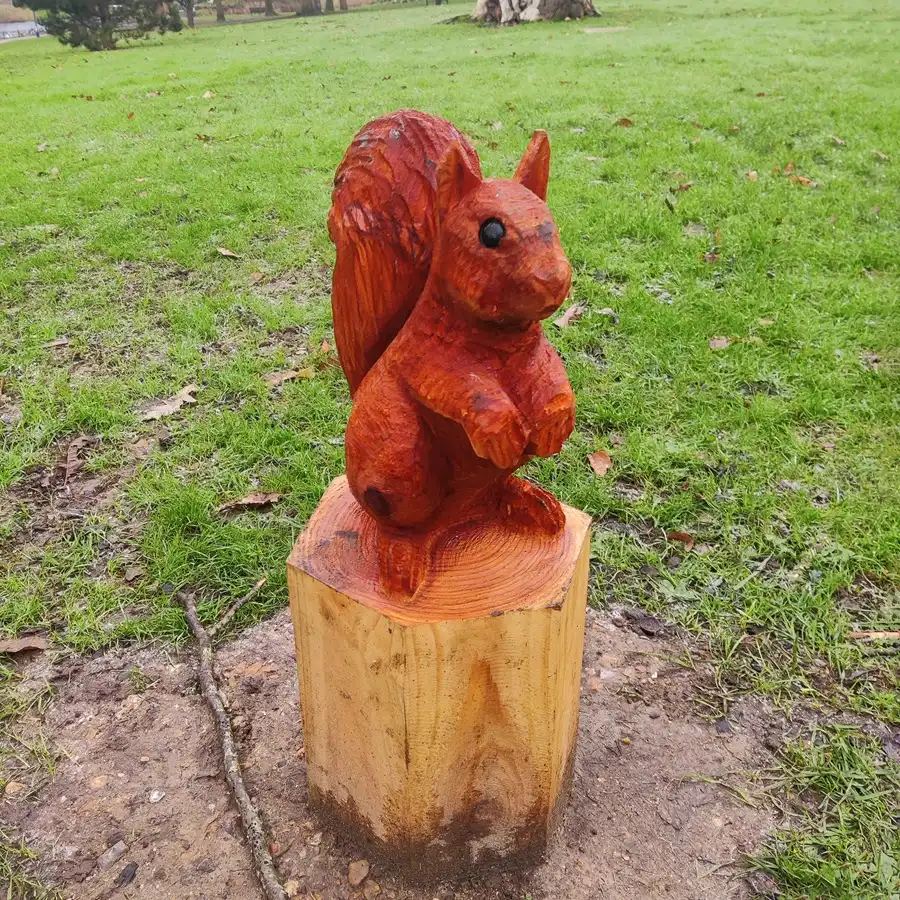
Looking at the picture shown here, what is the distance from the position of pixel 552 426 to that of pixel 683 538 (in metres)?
1.53

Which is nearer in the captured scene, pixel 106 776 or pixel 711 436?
pixel 106 776

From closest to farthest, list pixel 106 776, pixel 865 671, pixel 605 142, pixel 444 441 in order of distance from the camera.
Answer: pixel 444 441 < pixel 106 776 < pixel 865 671 < pixel 605 142

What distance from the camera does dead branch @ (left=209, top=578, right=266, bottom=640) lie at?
99.1 inches

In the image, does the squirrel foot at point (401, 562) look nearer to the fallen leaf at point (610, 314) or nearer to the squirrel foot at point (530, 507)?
the squirrel foot at point (530, 507)

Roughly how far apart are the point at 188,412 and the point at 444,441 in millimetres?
2370

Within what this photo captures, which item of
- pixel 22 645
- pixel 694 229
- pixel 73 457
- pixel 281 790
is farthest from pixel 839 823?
pixel 694 229

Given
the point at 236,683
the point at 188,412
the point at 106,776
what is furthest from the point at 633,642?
the point at 188,412

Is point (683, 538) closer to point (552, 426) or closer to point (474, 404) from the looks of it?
point (552, 426)

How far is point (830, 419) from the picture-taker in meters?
3.42

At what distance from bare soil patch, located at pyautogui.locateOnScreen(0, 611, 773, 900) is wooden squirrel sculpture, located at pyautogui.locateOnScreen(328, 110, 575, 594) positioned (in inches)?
33.3

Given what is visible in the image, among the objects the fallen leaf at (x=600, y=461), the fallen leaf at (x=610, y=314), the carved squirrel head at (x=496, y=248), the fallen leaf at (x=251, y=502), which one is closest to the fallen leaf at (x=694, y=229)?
the fallen leaf at (x=610, y=314)

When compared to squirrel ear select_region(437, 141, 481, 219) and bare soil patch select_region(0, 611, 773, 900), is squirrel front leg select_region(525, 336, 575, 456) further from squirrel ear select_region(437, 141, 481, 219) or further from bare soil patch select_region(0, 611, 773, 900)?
bare soil patch select_region(0, 611, 773, 900)

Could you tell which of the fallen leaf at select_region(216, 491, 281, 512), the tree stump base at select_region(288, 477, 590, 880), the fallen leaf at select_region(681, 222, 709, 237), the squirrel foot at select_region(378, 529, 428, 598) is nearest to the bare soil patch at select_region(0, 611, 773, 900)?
the tree stump base at select_region(288, 477, 590, 880)

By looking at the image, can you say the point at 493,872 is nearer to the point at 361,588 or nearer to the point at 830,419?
the point at 361,588
